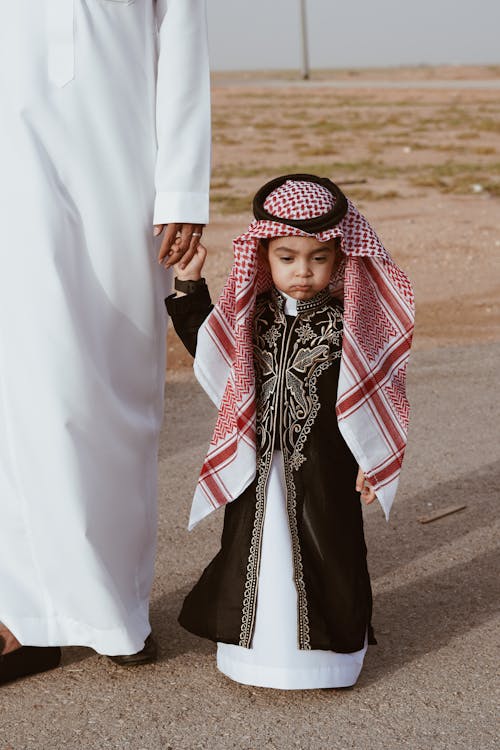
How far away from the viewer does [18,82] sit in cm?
316

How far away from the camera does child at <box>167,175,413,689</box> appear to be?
3293 millimetres

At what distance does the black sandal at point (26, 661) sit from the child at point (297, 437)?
47cm

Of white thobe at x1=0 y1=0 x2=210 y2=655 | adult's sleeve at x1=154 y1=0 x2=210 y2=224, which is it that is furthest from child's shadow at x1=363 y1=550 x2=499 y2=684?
adult's sleeve at x1=154 y1=0 x2=210 y2=224

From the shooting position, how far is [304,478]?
3350mm

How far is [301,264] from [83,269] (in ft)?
1.80

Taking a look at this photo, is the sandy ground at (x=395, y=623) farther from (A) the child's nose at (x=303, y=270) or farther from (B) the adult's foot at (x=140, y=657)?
(A) the child's nose at (x=303, y=270)

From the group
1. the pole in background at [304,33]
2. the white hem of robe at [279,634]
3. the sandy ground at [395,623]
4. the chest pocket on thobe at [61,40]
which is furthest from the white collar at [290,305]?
the pole in background at [304,33]

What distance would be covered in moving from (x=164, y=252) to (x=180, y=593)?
1288mm

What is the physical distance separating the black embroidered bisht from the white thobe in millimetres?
229

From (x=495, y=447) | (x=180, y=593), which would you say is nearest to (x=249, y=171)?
(x=495, y=447)

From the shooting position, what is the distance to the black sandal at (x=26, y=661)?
11.4 feet

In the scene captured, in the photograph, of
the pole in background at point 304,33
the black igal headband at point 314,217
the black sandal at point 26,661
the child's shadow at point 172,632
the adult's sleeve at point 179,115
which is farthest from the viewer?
the pole in background at point 304,33

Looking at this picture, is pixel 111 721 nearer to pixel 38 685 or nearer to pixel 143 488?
pixel 38 685

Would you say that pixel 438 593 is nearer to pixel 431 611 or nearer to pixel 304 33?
pixel 431 611
